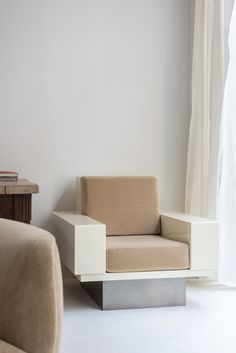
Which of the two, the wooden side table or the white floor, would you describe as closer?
the white floor

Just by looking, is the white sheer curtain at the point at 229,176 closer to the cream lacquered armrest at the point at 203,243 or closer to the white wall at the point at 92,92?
the cream lacquered armrest at the point at 203,243

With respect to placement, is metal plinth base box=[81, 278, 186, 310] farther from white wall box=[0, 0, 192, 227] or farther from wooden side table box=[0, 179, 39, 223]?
white wall box=[0, 0, 192, 227]

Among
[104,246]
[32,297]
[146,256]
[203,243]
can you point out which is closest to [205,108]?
[203,243]

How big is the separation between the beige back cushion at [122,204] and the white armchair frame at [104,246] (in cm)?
15

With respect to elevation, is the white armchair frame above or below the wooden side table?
below

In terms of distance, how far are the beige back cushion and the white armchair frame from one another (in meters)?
0.15

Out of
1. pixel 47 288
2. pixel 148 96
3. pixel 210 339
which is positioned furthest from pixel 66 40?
pixel 47 288

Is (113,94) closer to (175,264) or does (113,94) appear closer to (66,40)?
(66,40)

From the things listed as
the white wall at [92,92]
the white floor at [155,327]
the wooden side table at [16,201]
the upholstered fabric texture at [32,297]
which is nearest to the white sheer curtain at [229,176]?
the white floor at [155,327]

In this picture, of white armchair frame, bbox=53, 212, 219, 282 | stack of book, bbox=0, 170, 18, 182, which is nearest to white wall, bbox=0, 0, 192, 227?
stack of book, bbox=0, 170, 18, 182

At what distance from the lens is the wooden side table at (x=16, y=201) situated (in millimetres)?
3375

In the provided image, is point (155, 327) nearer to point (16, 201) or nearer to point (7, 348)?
point (16, 201)

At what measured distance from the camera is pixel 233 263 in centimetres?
386

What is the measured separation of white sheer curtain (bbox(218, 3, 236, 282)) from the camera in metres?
3.87
